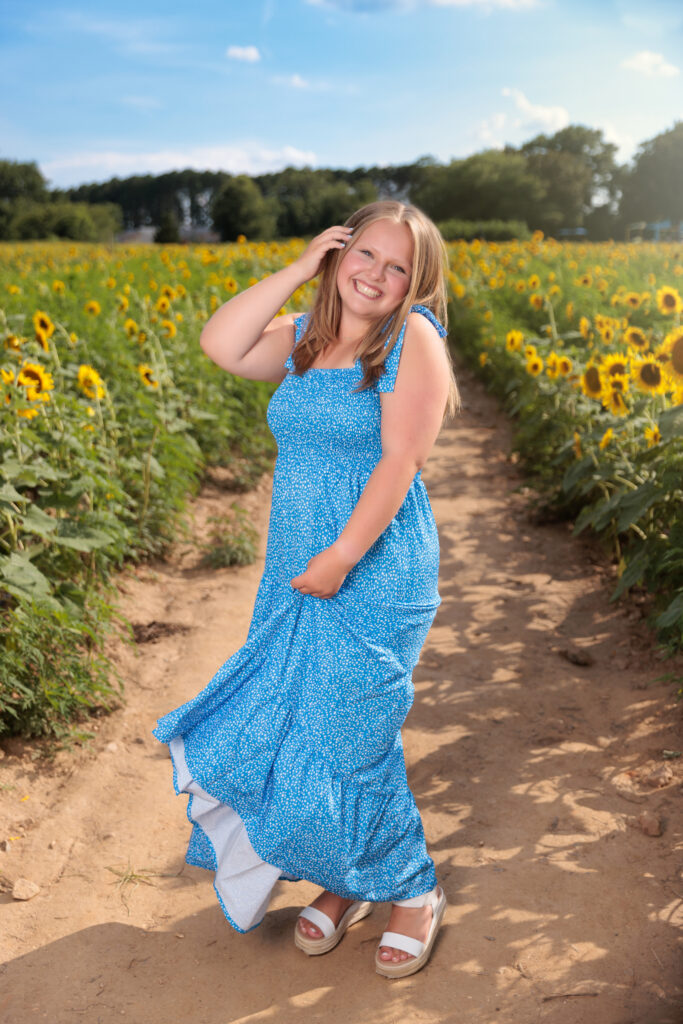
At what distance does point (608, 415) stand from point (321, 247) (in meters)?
2.81

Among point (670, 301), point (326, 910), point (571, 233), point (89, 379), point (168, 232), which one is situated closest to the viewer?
point (326, 910)

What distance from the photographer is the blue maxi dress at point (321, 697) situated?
2.03 metres

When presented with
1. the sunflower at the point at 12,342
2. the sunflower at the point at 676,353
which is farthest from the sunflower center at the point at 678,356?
the sunflower at the point at 12,342

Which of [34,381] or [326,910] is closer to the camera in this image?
[326,910]

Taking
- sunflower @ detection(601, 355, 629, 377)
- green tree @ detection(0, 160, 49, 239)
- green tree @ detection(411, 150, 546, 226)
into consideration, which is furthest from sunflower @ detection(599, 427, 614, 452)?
green tree @ detection(0, 160, 49, 239)

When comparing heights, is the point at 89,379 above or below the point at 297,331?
below

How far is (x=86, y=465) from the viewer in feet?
12.2

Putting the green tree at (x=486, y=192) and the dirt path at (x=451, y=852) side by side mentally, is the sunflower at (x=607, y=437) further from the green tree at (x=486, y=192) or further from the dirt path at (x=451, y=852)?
the green tree at (x=486, y=192)

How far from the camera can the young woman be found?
77.2 inches

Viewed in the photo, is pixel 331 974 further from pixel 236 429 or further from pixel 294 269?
pixel 236 429

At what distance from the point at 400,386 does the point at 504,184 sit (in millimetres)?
46656

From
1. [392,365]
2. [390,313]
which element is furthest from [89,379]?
[392,365]

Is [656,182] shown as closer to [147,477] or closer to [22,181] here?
[22,181]

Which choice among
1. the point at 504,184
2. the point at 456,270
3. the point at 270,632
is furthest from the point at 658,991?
the point at 504,184
